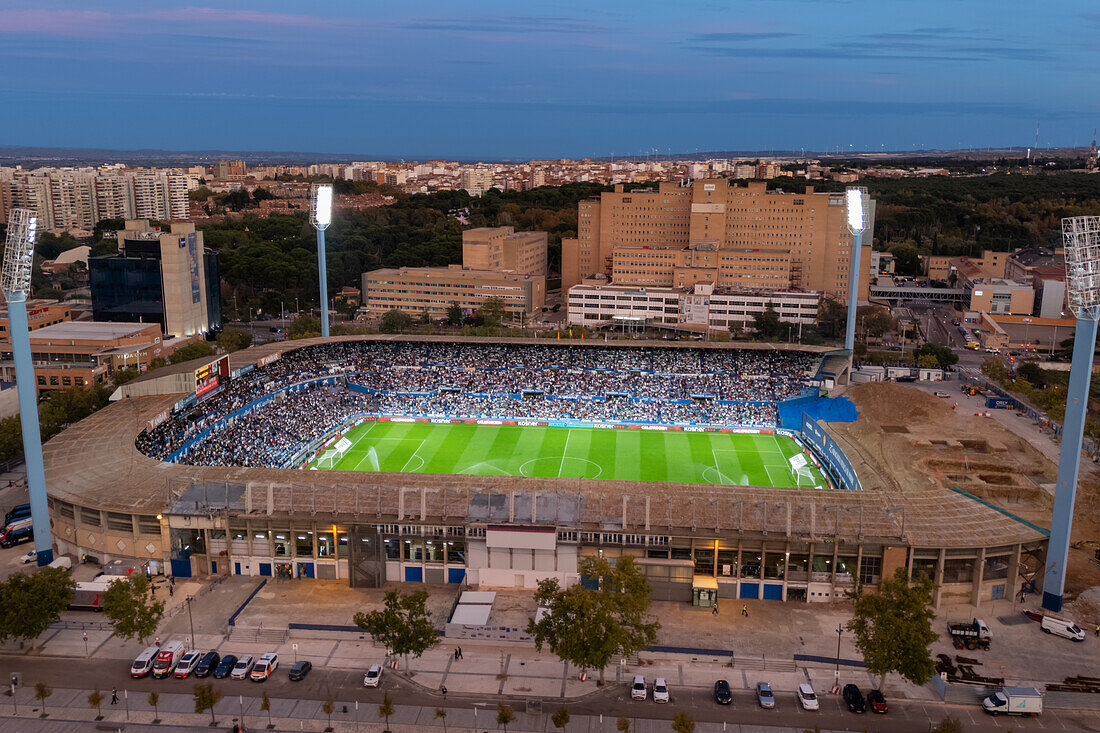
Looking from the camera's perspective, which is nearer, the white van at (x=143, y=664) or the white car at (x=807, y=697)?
the white car at (x=807, y=697)

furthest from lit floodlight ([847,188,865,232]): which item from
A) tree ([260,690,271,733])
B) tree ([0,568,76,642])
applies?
tree ([0,568,76,642])

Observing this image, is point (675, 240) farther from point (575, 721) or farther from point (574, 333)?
point (575, 721)

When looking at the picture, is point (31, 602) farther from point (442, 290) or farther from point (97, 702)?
→ point (442, 290)

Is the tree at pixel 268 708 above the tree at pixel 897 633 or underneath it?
underneath

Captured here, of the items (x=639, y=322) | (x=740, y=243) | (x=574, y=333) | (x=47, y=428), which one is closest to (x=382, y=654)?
(x=47, y=428)

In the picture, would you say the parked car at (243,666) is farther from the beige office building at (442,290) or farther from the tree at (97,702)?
the beige office building at (442,290)

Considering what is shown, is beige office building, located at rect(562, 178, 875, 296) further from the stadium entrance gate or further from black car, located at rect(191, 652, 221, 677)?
black car, located at rect(191, 652, 221, 677)

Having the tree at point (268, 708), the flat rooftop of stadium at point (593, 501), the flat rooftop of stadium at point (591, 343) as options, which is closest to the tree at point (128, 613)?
the tree at point (268, 708)
